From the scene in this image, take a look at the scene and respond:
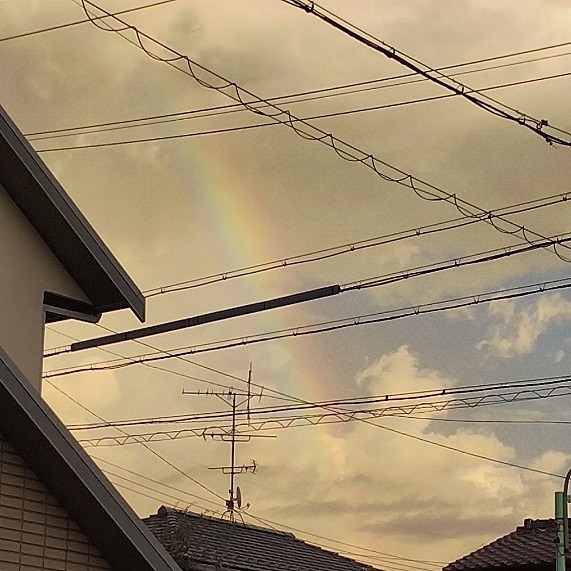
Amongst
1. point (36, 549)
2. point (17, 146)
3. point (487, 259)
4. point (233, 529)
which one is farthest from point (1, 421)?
point (233, 529)

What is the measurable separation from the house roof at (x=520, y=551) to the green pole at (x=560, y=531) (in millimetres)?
6306

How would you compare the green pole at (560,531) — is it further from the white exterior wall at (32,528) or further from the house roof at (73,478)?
the white exterior wall at (32,528)

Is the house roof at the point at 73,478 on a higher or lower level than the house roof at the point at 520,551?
lower

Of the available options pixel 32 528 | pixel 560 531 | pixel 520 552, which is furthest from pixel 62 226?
pixel 520 552

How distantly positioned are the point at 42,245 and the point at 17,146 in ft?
3.62

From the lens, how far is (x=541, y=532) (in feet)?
98.3

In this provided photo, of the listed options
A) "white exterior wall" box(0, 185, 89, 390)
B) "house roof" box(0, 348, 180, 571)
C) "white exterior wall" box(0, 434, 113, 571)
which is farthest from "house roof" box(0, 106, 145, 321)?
"white exterior wall" box(0, 434, 113, 571)

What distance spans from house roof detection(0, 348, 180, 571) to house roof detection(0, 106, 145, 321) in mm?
3677

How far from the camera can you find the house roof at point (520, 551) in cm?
2798

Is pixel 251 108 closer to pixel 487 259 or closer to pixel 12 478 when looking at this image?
pixel 487 259

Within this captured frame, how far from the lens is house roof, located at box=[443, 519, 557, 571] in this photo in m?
28.0

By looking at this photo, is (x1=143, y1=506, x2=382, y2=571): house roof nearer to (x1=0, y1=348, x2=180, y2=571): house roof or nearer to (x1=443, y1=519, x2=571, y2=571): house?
(x1=443, y1=519, x2=571, y2=571): house

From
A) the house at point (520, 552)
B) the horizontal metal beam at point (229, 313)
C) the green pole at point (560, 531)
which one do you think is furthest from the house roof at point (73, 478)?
the house at point (520, 552)

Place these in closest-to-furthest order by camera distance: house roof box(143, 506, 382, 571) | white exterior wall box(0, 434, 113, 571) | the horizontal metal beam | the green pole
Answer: white exterior wall box(0, 434, 113, 571) < the horizontal metal beam < the green pole < house roof box(143, 506, 382, 571)
